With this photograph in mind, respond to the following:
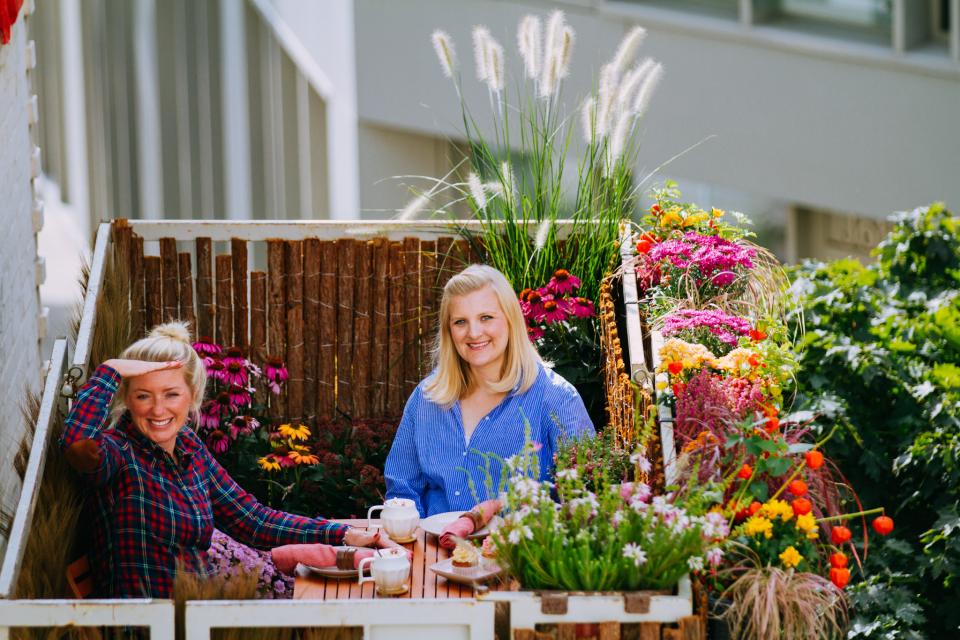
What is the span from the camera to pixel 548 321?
17.3 ft

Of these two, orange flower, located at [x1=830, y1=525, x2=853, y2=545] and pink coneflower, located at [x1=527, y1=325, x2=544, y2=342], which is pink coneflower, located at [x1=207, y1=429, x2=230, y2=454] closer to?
pink coneflower, located at [x1=527, y1=325, x2=544, y2=342]

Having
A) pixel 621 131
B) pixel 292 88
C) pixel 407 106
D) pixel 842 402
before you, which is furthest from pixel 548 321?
pixel 292 88

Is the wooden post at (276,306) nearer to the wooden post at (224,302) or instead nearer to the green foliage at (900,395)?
the wooden post at (224,302)

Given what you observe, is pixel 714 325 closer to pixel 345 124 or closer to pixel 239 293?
pixel 239 293

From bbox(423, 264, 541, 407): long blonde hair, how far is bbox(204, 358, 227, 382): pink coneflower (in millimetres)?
1038

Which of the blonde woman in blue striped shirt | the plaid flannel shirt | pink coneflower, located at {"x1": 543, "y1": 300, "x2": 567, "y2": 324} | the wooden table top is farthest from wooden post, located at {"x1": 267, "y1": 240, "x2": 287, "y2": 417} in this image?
the wooden table top

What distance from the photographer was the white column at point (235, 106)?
38.7 feet

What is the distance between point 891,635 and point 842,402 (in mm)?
883

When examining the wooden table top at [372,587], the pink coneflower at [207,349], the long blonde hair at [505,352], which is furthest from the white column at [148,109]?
the wooden table top at [372,587]

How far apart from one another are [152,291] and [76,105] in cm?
786

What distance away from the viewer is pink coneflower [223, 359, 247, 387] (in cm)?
541

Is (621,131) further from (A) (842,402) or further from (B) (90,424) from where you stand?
(B) (90,424)

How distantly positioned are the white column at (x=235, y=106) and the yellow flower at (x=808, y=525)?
28.3ft

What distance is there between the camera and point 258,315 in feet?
19.1
